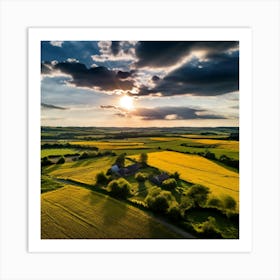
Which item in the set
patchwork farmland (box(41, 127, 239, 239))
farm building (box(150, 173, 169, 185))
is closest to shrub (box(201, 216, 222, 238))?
patchwork farmland (box(41, 127, 239, 239))

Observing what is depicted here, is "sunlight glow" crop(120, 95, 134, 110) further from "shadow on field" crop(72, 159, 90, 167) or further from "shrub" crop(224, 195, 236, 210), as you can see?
"shrub" crop(224, 195, 236, 210)

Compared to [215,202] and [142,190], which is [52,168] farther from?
[215,202]

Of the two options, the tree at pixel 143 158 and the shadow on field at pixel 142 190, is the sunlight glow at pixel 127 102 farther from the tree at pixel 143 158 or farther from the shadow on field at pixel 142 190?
the shadow on field at pixel 142 190
